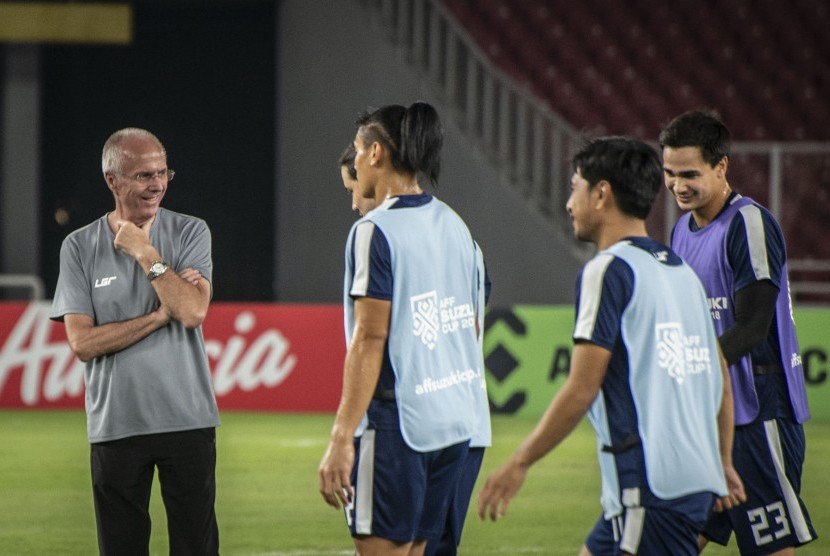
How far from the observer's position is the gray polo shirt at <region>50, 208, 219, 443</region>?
457cm

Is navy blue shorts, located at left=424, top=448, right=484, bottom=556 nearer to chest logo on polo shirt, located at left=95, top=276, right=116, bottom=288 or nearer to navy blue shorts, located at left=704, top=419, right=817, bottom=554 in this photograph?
navy blue shorts, located at left=704, top=419, right=817, bottom=554

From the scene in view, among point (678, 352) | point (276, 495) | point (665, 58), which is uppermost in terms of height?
point (665, 58)

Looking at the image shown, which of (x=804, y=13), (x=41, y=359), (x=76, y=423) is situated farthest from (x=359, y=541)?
→ (x=804, y=13)

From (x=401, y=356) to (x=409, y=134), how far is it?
0.65 m

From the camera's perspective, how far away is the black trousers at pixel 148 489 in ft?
15.1

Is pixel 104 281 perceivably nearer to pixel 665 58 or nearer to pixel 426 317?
pixel 426 317

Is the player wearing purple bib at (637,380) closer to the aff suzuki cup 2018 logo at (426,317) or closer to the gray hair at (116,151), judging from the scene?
the aff suzuki cup 2018 logo at (426,317)

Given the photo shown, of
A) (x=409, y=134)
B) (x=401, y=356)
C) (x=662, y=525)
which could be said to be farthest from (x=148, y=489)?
(x=662, y=525)

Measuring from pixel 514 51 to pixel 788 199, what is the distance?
468 cm

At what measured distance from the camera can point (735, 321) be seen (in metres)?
4.67

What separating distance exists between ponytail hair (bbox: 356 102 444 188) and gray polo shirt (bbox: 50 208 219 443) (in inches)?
41.2

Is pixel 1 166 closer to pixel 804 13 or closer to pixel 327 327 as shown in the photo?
pixel 327 327

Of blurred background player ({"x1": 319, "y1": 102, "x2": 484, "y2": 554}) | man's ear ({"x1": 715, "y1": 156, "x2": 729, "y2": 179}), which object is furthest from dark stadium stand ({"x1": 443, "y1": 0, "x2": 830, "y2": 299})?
blurred background player ({"x1": 319, "y1": 102, "x2": 484, "y2": 554})

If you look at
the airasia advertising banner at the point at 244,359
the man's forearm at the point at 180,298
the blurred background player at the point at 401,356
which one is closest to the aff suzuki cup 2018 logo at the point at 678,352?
the blurred background player at the point at 401,356
